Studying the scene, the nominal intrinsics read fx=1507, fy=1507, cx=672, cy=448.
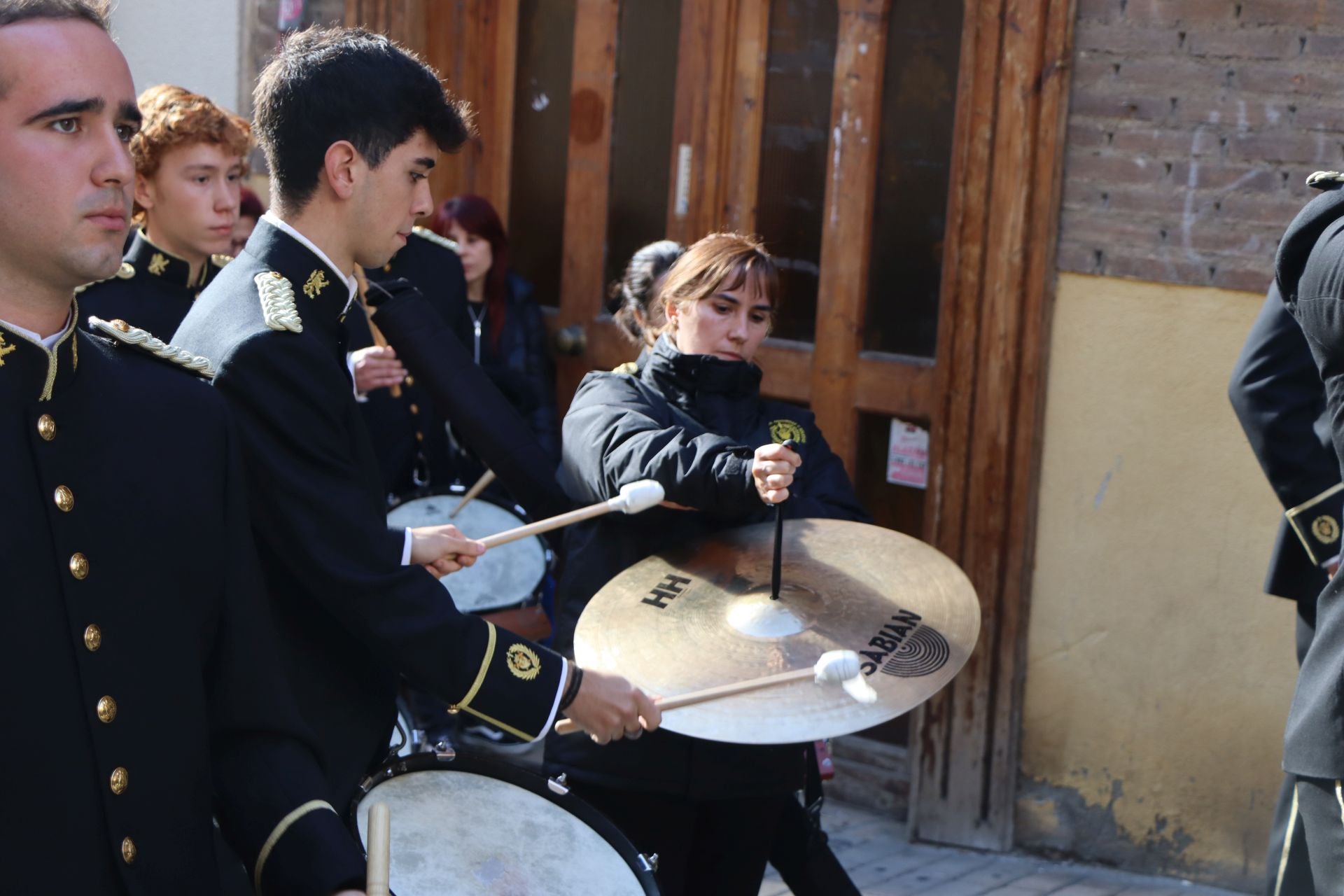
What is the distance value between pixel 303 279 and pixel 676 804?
1.40 meters

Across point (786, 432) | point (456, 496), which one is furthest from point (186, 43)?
point (786, 432)

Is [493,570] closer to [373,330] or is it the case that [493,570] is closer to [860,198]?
[373,330]

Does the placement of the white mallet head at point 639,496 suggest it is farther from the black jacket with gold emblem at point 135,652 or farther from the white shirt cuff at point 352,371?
the black jacket with gold emblem at point 135,652

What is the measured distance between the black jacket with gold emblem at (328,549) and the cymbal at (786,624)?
0.38m

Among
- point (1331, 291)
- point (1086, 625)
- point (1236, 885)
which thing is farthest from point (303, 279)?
point (1236, 885)

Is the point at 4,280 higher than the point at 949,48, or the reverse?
the point at 949,48

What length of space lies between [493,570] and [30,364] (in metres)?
2.93

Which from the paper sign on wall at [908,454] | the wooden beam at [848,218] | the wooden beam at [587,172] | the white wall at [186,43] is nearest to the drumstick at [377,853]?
the paper sign on wall at [908,454]

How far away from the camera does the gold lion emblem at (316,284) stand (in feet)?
7.87

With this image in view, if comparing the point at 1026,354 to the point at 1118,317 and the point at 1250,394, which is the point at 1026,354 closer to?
the point at 1118,317

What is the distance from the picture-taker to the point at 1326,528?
3.22 metres

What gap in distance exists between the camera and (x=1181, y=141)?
4.03m

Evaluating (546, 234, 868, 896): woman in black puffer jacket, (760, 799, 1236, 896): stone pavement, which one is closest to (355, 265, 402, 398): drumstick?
(546, 234, 868, 896): woman in black puffer jacket

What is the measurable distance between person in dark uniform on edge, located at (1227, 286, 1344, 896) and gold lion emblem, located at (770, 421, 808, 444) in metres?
0.97
